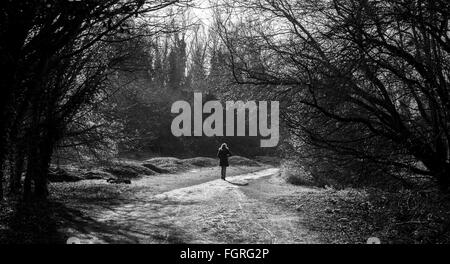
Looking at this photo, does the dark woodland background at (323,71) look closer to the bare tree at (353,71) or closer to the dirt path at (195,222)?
the bare tree at (353,71)

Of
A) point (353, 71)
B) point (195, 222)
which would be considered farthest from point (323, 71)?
point (195, 222)

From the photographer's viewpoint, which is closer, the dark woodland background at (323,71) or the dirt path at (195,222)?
the dark woodland background at (323,71)

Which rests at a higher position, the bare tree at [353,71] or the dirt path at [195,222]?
the bare tree at [353,71]

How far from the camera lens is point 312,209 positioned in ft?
39.4

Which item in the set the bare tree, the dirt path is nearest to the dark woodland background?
the bare tree

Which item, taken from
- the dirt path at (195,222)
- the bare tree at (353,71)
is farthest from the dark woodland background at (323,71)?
the dirt path at (195,222)

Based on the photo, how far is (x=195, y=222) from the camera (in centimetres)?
998

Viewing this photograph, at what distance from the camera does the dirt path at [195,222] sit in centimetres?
826

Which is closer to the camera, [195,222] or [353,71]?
[353,71]

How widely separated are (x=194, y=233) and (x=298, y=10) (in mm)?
4942

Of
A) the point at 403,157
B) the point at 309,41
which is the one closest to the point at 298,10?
the point at 309,41

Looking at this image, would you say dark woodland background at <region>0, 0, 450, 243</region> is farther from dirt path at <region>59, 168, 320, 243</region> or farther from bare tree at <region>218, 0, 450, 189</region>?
dirt path at <region>59, 168, 320, 243</region>

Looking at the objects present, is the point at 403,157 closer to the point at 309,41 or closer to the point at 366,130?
the point at 366,130

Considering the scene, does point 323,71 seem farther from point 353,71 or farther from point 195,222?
point 195,222
